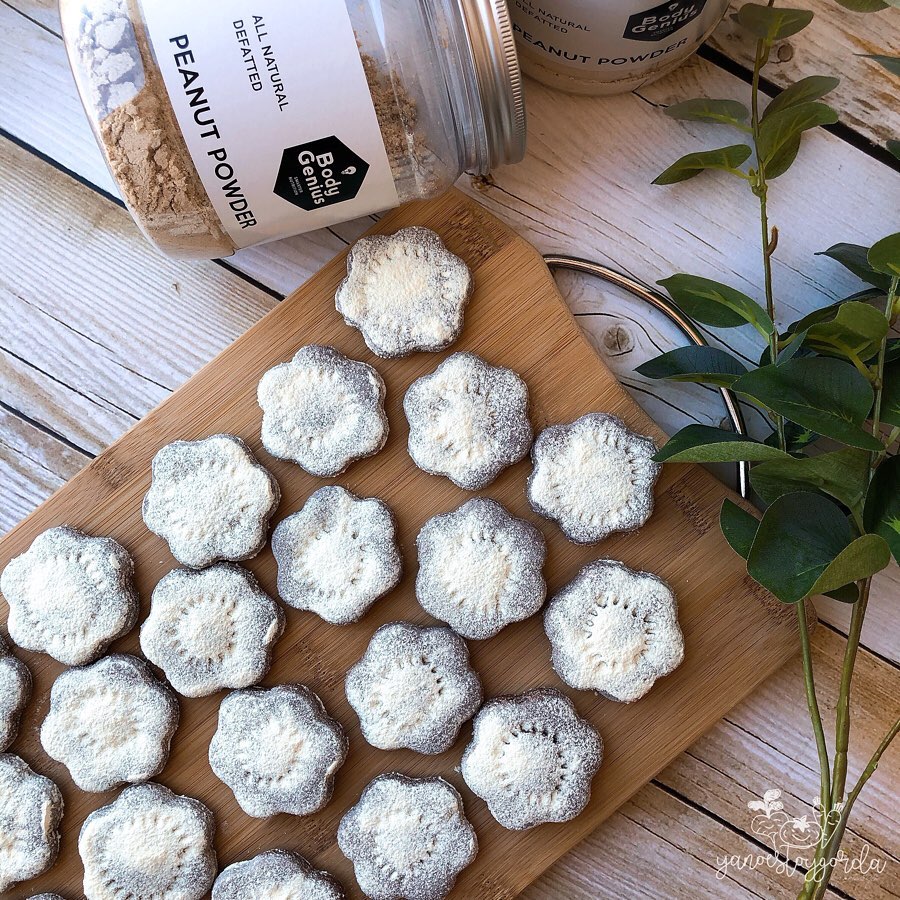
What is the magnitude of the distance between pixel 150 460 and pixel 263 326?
205 mm

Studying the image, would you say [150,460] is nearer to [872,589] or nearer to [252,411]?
[252,411]

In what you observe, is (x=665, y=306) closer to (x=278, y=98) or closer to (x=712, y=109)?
(x=712, y=109)

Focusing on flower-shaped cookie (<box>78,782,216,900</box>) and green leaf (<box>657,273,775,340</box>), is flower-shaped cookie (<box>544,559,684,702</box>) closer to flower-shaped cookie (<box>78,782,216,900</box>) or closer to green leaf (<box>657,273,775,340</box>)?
green leaf (<box>657,273,775,340</box>)

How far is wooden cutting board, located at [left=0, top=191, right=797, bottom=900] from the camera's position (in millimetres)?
890

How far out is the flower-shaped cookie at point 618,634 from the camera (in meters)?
0.86

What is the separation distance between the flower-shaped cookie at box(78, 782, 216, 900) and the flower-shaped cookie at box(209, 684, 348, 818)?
7 cm

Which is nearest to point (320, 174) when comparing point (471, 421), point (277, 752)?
point (471, 421)

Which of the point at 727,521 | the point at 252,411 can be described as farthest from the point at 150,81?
the point at 727,521

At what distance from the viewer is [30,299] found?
96 cm

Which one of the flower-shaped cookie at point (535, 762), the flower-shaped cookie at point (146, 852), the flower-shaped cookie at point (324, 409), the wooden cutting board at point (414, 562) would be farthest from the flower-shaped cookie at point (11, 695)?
the flower-shaped cookie at point (535, 762)

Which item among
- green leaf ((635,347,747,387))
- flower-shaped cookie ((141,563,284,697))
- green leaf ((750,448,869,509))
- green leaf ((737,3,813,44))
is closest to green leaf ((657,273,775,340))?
green leaf ((635,347,747,387))

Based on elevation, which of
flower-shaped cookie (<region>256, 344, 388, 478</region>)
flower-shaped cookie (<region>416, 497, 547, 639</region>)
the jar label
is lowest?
flower-shaped cookie (<region>416, 497, 547, 639</region>)

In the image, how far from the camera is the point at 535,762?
0.86 metres

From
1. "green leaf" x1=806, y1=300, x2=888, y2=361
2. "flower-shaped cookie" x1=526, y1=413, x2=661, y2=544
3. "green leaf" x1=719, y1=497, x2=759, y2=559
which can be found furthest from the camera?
"flower-shaped cookie" x1=526, y1=413, x2=661, y2=544
